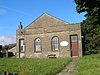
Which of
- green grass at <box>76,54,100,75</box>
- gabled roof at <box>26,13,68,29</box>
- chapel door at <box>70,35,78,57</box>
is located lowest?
green grass at <box>76,54,100,75</box>

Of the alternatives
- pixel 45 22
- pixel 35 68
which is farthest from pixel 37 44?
pixel 35 68

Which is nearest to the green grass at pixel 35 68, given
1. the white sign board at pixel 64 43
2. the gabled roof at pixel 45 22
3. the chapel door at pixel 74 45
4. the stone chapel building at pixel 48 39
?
the chapel door at pixel 74 45

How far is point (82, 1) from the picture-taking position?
65.1 ft

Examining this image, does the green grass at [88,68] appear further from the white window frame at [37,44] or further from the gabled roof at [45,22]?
the gabled roof at [45,22]

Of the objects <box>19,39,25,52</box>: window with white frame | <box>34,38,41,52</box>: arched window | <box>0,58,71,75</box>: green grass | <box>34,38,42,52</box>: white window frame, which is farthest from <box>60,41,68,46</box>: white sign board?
<box>0,58,71,75</box>: green grass

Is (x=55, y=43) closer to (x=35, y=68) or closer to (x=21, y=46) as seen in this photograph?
(x=21, y=46)

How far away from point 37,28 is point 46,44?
331 cm

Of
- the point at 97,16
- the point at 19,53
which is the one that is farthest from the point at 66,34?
the point at 97,16

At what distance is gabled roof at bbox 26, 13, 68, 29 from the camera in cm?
3981

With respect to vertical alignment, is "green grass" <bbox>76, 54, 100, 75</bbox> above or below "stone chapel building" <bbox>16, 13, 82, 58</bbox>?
below

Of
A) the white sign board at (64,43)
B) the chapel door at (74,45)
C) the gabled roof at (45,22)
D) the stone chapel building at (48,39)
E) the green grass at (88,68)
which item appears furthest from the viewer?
the gabled roof at (45,22)

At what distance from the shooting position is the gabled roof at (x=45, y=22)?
39.8 meters

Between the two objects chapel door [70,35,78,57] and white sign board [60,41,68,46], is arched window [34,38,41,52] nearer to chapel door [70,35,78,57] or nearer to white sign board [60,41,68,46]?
white sign board [60,41,68,46]

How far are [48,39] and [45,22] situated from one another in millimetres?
3456
